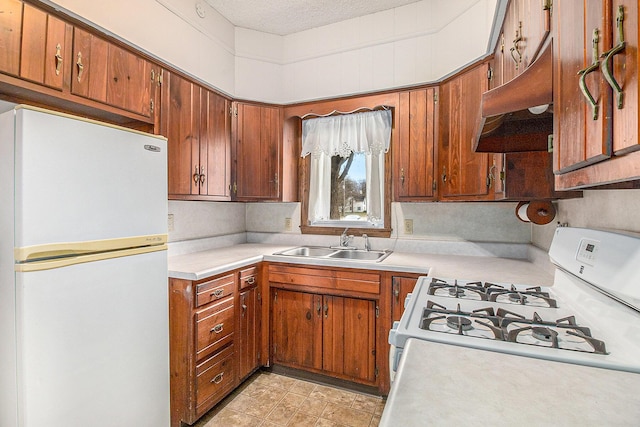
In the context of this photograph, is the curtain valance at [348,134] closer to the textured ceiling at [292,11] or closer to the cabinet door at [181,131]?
the textured ceiling at [292,11]

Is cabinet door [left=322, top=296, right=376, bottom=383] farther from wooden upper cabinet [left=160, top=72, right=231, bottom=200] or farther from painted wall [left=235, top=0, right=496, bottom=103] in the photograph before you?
painted wall [left=235, top=0, right=496, bottom=103]

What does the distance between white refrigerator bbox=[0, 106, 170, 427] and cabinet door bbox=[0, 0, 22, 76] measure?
25cm

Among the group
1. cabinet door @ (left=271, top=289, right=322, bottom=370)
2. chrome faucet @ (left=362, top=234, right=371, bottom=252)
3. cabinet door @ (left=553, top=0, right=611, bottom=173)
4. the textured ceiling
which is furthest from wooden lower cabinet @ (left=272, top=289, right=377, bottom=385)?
the textured ceiling

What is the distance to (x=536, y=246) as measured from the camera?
2080 mm

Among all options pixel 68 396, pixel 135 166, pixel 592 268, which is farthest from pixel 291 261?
pixel 592 268

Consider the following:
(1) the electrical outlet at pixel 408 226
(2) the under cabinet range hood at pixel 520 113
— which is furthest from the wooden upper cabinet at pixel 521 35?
(1) the electrical outlet at pixel 408 226

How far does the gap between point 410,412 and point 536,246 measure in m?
1.99

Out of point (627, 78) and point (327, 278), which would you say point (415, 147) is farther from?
point (627, 78)

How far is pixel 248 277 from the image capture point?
2180mm

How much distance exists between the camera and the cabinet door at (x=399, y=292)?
6.45 feet

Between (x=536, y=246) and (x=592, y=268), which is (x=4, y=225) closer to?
(x=592, y=268)

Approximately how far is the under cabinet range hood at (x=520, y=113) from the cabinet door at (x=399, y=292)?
0.97 metres

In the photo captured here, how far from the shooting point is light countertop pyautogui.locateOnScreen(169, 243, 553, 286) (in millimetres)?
1732

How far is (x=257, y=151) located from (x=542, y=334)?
2.21 meters
